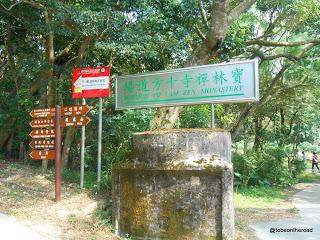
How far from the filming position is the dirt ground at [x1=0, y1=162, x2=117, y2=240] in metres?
6.41

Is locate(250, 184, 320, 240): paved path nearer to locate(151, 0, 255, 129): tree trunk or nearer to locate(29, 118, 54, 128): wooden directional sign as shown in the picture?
locate(151, 0, 255, 129): tree trunk

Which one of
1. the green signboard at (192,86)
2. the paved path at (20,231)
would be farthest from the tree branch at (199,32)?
the paved path at (20,231)

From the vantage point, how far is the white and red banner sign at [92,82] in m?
8.03

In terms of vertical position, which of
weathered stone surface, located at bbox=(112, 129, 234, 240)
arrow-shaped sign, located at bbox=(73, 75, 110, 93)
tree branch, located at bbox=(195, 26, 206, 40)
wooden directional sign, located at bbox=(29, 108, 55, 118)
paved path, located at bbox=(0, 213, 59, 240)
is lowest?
paved path, located at bbox=(0, 213, 59, 240)

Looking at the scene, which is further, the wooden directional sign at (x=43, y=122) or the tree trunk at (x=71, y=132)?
the tree trunk at (x=71, y=132)

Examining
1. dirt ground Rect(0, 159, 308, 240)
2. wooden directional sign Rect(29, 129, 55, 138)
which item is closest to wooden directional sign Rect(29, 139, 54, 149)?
wooden directional sign Rect(29, 129, 55, 138)

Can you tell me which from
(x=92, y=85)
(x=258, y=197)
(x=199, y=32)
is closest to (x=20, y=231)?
(x=92, y=85)

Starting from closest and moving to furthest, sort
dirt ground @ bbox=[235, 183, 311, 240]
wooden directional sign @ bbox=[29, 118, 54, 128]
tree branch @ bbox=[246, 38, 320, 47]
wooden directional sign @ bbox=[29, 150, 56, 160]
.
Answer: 1. dirt ground @ bbox=[235, 183, 311, 240]
2. wooden directional sign @ bbox=[29, 150, 56, 160]
3. wooden directional sign @ bbox=[29, 118, 54, 128]
4. tree branch @ bbox=[246, 38, 320, 47]

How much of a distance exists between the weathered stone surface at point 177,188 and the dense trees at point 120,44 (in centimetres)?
98

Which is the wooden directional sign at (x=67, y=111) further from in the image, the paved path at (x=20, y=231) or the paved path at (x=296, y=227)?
the paved path at (x=296, y=227)

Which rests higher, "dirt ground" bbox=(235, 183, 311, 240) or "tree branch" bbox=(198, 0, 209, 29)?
"tree branch" bbox=(198, 0, 209, 29)

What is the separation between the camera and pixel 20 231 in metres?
5.73

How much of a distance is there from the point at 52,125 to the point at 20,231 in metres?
2.88

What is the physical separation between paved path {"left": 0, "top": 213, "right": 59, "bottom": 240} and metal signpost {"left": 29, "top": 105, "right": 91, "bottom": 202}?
5.09 feet
